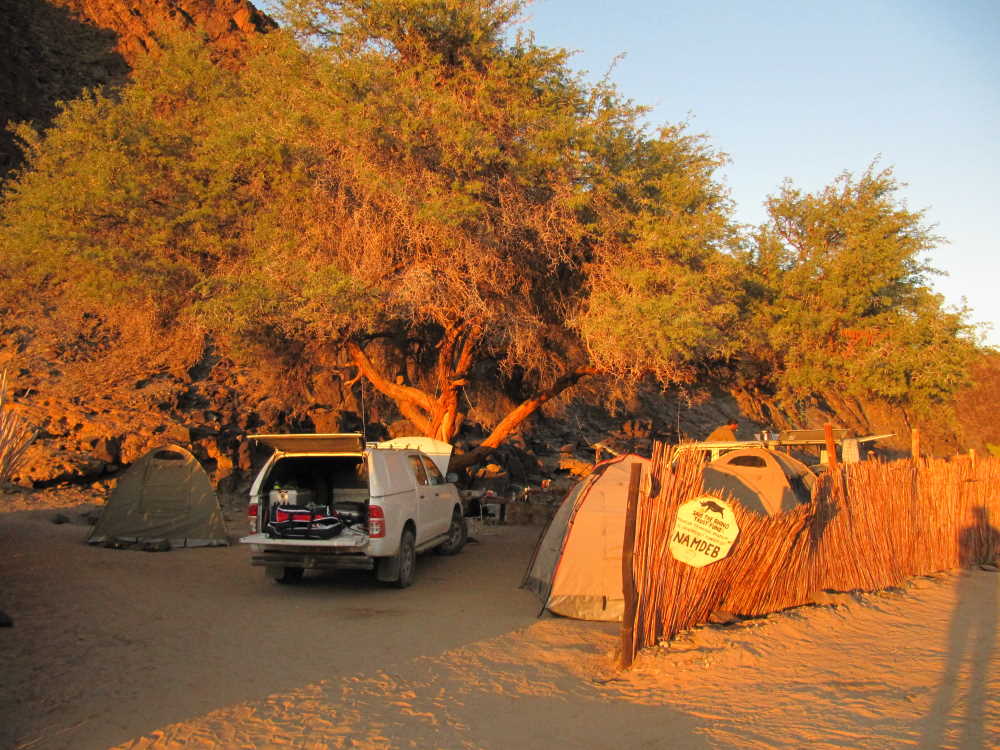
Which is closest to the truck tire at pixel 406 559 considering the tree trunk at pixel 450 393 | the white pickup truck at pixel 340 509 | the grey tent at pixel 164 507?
the white pickup truck at pixel 340 509

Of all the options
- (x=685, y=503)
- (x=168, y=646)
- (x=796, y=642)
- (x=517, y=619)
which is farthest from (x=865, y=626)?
(x=168, y=646)

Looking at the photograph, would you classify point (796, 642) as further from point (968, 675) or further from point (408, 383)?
point (408, 383)

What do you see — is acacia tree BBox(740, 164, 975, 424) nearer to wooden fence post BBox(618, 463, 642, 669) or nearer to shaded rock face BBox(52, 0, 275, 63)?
wooden fence post BBox(618, 463, 642, 669)

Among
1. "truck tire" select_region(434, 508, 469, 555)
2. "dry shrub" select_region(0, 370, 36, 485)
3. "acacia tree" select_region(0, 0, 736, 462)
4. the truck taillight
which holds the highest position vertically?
"acacia tree" select_region(0, 0, 736, 462)

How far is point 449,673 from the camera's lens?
622 cm

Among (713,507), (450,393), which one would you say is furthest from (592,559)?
(450,393)

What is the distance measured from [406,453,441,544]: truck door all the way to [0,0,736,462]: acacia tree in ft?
8.70

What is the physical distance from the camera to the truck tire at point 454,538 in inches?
500

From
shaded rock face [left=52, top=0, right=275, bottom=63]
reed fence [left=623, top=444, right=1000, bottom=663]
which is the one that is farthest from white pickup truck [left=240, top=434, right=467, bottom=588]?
shaded rock face [left=52, top=0, right=275, bottom=63]

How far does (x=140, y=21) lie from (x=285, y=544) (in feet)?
122

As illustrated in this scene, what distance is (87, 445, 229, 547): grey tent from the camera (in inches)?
479

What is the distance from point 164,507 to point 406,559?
15.8 ft

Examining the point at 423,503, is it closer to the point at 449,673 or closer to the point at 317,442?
the point at 317,442

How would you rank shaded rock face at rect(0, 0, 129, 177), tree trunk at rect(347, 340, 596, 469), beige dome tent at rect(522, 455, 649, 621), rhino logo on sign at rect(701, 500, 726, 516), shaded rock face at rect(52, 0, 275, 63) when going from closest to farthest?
1. rhino logo on sign at rect(701, 500, 726, 516)
2. beige dome tent at rect(522, 455, 649, 621)
3. tree trunk at rect(347, 340, 596, 469)
4. shaded rock face at rect(0, 0, 129, 177)
5. shaded rock face at rect(52, 0, 275, 63)
